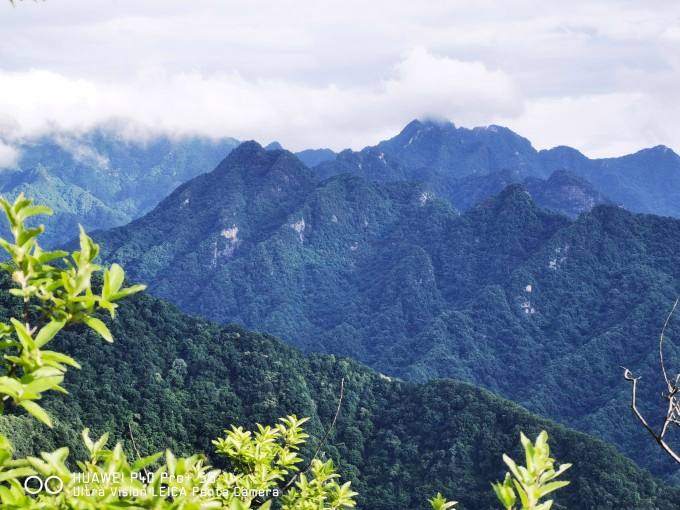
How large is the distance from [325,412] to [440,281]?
103m

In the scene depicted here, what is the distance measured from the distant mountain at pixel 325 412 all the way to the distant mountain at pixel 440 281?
31354 mm

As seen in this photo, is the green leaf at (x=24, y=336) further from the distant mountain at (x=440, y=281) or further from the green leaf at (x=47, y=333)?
the distant mountain at (x=440, y=281)

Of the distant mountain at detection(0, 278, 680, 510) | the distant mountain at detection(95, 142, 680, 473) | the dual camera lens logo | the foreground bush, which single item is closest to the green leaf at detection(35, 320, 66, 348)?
the foreground bush

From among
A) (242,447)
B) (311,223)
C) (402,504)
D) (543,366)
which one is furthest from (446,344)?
(242,447)

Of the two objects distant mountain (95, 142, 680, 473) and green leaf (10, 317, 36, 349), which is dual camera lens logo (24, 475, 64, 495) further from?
distant mountain (95, 142, 680, 473)

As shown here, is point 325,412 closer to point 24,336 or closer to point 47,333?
point 47,333

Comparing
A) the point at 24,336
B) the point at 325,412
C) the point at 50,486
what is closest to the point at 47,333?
the point at 24,336

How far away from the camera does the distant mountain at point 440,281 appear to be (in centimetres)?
11762

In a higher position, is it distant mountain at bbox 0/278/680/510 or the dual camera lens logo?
the dual camera lens logo

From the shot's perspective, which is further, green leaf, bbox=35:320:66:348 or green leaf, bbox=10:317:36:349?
green leaf, bbox=35:320:66:348

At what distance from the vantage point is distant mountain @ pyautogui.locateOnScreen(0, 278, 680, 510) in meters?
53.0

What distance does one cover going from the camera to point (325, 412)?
6794cm

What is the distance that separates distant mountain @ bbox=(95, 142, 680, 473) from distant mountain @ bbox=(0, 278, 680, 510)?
3135 cm

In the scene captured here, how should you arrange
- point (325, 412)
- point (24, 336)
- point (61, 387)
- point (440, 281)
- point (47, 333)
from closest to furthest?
point (24, 336) < point (47, 333) < point (61, 387) < point (325, 412) < point (440, 281)
